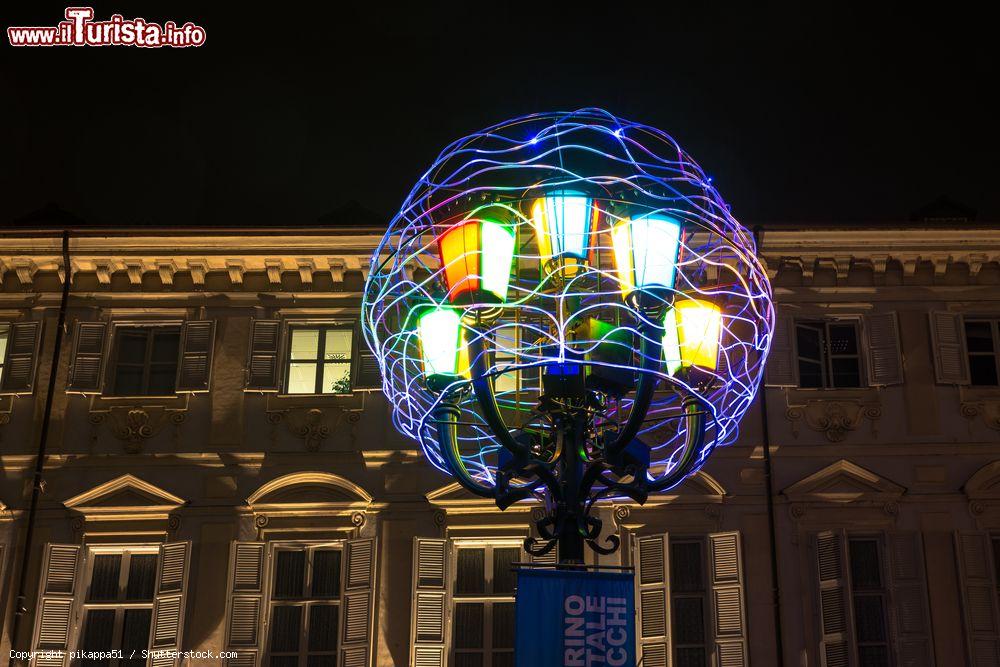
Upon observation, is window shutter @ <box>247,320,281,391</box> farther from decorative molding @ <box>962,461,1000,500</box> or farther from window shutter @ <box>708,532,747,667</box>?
decorative molding @ <box>962,461,1000,500</box>

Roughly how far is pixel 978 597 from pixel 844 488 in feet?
5.77

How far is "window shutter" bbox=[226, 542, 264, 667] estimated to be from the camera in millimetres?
13633

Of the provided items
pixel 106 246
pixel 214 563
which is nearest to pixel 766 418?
pixel 214 563

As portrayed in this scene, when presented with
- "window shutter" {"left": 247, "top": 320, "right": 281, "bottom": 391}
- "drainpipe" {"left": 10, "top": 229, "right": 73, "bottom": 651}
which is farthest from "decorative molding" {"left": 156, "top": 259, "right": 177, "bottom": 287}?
"window shutter" {"left": 247, "top": 320, "right": 281, "bottom": 391}

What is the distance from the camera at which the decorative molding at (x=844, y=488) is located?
14227mm

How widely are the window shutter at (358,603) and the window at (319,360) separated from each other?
1.91 meters

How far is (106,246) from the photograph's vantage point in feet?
50.3

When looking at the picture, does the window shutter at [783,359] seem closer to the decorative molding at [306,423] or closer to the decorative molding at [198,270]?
the decorative molding at [306,423]

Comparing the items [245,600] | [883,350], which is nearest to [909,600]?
[883,350]

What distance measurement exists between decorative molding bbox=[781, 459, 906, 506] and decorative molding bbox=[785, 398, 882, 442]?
0.42 meters

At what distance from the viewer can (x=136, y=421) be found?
48.4 feet

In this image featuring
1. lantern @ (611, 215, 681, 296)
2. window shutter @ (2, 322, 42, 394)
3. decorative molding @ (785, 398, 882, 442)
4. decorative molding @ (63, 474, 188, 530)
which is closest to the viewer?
lantern @ (611, 215, 681, 296)

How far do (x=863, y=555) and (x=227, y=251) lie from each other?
7961mm

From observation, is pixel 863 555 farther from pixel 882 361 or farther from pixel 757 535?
pixel 882 361
